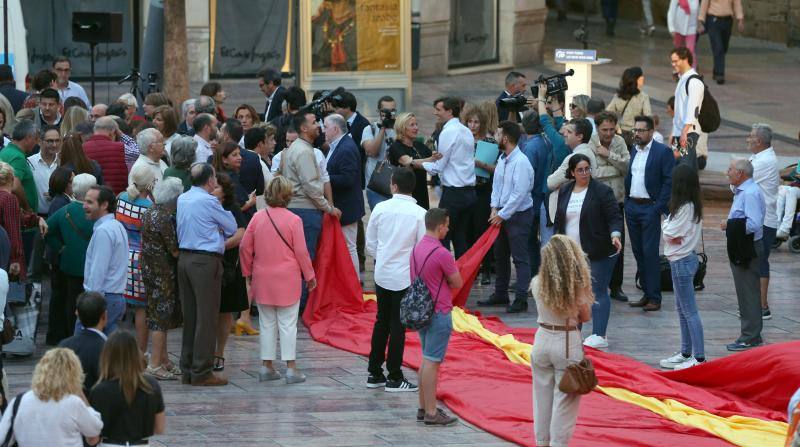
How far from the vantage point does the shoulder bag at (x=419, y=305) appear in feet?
34.0

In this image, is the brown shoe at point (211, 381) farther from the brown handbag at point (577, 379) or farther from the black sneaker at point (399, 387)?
the brown handbag at point (577, 379)

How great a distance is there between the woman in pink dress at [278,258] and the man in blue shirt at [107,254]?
0.91 m

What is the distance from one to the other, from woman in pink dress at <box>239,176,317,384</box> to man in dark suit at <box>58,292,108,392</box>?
2699mm

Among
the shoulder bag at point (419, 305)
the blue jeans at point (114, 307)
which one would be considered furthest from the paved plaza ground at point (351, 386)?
the shoulder bag at point (419, 305)

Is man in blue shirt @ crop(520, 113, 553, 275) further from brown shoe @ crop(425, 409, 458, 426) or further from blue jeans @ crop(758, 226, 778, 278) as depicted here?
brown shoe @ crop(425, 409, 458, 426)

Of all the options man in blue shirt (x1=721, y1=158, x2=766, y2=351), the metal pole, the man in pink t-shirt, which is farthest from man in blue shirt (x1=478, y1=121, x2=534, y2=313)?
the metal pole

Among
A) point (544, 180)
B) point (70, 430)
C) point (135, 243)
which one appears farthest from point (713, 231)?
point (70, 430)

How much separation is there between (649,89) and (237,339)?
51.5ft

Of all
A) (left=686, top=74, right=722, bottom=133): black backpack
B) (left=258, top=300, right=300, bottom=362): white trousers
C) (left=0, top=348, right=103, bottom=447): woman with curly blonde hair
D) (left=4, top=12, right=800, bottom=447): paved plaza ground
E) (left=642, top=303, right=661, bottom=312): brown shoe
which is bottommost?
(left=4, top=12, right=800, bottom=447): paved plaza ground

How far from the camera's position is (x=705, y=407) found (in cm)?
1103

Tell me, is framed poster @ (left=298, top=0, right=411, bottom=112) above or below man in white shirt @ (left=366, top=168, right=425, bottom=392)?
above

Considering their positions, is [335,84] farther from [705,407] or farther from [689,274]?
[705,407]

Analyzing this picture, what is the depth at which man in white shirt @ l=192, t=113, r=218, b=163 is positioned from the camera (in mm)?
13797

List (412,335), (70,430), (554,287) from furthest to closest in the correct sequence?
(412,335) < (554,287) < (70,430)
